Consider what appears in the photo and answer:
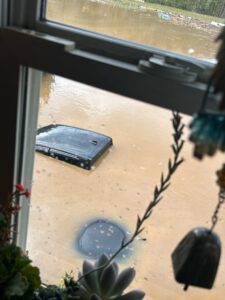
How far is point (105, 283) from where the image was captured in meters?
0.82

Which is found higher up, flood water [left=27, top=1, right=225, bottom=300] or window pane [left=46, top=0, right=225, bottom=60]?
window pane [left=46, top=0, right=225, bottom=60]

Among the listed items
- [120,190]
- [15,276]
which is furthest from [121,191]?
[15,276]

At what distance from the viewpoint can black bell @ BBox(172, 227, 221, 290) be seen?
578mm

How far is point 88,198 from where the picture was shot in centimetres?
103

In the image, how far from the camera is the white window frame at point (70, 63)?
→ 2.22ft

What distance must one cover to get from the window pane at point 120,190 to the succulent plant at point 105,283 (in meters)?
0.18

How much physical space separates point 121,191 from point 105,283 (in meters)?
0.25

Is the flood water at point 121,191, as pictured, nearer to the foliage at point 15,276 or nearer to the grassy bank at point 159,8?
the grassy bank at point 159,8

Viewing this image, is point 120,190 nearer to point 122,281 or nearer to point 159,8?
point 122,281

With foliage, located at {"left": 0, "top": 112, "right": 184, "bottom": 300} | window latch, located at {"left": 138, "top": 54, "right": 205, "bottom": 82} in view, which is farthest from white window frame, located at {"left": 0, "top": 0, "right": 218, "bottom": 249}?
foliage, located at {"left": 0, "top": 112, "right": 184, "bottom": 300}

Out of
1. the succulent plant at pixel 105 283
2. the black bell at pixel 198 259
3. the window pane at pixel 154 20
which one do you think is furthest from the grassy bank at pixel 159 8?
the succulent plant at pixel 105 283

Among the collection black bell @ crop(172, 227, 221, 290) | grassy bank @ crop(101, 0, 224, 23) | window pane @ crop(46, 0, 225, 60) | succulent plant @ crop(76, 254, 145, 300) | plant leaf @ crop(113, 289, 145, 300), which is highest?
grassy bank @ crop(101, 0, 224, 23)

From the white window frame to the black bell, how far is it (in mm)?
226

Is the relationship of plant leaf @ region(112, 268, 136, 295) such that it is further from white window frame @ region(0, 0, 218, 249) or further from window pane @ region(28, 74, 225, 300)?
white window frame @ region(0, 0, 218, 249)
